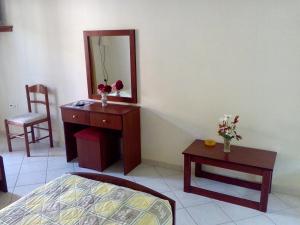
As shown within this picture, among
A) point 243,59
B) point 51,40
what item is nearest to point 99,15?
point 51,40

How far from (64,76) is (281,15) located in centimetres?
269

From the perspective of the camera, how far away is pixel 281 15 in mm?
2408

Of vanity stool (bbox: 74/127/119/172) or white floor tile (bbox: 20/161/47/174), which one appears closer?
vanity stool (bbox: 74/127/119/172)

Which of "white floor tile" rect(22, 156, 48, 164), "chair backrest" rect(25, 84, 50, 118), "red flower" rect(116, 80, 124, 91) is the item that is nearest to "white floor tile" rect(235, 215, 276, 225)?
"red flower" rect(116, 80, 124, 91)

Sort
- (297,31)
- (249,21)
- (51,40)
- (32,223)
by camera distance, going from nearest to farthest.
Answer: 1. (32,223)
2. (297,31)
3. (249,21)
4. (51,40)

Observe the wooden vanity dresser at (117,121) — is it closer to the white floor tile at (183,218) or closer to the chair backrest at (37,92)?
the chair backrest at (37,92)

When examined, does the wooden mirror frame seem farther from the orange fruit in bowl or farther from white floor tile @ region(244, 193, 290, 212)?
white floor tile @ region(244, 193, 290, 212)

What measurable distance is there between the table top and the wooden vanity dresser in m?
0.74

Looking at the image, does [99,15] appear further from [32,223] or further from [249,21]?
[32,223]

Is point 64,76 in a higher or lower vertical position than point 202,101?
higher

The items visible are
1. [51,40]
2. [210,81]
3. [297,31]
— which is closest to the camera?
[297,31]

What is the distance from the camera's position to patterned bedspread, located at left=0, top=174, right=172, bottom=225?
1.54 metres

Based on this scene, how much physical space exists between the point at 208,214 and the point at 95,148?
4.80 feet

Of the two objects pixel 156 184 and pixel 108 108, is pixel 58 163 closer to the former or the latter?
pixel 108 108
